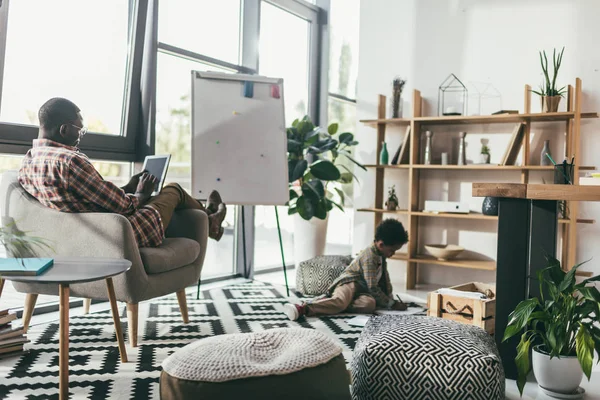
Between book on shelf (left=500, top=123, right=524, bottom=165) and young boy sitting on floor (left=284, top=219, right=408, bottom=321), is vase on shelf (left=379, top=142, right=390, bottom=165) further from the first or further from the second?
young boy sitting on floor (left=284, top=219, right=408, bottom=321)

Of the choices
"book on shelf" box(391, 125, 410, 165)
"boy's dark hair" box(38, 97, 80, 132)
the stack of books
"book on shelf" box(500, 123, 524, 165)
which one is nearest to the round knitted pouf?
the stack of books

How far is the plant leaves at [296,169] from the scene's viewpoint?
177 inches

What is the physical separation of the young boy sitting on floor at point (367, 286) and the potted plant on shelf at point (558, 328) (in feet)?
4.07

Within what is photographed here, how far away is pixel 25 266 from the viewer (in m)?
2.04

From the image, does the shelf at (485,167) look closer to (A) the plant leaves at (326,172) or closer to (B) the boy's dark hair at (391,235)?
(A) the plant leaves at (326,172)

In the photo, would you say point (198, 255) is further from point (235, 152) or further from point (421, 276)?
point (421, 276)

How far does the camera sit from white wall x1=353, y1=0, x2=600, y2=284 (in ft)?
13.5

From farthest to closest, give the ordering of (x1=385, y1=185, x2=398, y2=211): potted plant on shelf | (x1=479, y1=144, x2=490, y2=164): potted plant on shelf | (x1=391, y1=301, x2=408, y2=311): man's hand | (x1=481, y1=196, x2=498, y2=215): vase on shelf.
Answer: (x1=385, y1=185, x2=398, y2=211): potted plant on shelf
(x1=479, y1=144, x2=490, y2=164): potted plant on shelf
(x1=481, y1=196, x2=498, y2=215): vase on shelf
(x1=391, y1=301, x2=408, y2=311): man's hand

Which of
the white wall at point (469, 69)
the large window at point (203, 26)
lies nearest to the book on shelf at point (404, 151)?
the white wall at point (469, 69)

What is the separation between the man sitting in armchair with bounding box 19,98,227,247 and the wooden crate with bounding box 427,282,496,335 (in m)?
1.46

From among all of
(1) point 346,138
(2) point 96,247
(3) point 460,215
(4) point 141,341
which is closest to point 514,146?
(3) point 460,215

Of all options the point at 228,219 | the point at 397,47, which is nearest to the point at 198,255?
the point at 228,219

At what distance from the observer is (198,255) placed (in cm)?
316

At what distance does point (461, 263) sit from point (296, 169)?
4.64ft
